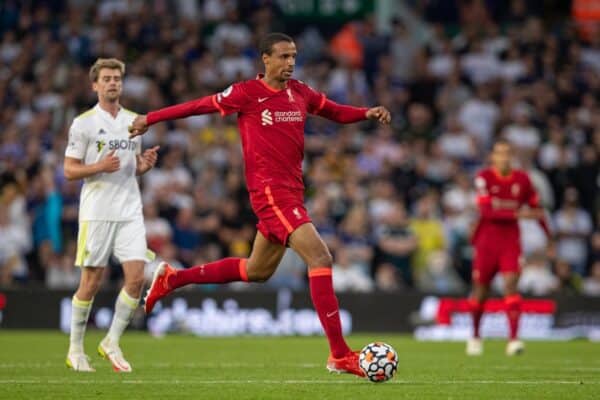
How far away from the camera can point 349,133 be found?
24844mm

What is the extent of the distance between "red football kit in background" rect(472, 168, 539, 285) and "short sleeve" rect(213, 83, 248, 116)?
634cm

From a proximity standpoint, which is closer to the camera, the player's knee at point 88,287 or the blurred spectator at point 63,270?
the player's knee at point 88,287

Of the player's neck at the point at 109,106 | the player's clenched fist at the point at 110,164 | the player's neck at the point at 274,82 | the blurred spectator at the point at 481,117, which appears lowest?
the player's clenched fist at the point at 110,164

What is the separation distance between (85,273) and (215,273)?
133 centimetres

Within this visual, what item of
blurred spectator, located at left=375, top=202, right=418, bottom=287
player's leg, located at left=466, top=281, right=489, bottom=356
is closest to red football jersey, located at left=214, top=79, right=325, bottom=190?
player's leg, located at left=466, top=281, right=489, bottom=356

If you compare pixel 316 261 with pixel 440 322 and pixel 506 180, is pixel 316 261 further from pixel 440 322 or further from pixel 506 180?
pixel 440 322

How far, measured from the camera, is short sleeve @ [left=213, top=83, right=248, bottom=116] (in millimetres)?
10805

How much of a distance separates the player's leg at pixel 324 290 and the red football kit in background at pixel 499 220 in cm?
631

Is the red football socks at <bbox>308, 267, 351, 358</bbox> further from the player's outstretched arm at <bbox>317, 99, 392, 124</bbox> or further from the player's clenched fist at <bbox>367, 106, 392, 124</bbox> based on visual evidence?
the player's outstretched arm at <bbox>317, 99, 392, 124</bbox>

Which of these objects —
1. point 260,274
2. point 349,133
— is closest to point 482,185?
point 260,274

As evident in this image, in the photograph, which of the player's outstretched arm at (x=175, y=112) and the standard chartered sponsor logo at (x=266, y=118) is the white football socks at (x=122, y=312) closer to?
the player's outstretched arm at (x=175, y=112)

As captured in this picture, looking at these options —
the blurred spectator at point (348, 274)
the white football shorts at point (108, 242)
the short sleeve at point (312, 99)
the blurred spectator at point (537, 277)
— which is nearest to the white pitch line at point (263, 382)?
the white football shorts at point (108, 242)

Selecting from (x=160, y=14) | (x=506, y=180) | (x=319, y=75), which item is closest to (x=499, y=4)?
(x=319, y=75)

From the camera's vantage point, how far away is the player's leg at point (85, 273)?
1200cm
